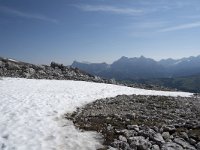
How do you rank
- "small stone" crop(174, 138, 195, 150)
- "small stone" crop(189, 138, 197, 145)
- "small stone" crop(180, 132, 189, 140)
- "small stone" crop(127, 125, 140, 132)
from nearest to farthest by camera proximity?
"small stone" crop(174, 138, 195, 150), "small stone" crop(189, 138, 197, 145), "small stone" crop(180, 132, 189, 140), "small stone" crop(127, 125, 140, 132)

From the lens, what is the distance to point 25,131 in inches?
663

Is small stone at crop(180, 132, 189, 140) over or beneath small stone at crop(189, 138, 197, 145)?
over

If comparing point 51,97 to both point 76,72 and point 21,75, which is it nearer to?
point 21,75

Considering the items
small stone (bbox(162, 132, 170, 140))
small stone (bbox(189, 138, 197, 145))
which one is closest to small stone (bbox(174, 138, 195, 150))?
small stone (bbox(189, 138, 197, 145))

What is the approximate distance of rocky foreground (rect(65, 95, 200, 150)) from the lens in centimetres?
1521

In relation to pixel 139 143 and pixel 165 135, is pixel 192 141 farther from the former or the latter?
pixel 139 143

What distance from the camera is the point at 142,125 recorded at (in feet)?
60.8

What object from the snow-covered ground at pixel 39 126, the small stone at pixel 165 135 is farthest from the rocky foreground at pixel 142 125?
the snow-covered ground at pixel 39 126

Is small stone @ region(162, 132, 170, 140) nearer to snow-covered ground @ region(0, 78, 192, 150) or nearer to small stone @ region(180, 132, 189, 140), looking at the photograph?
small stone @ region(180, 132, 189, 140)

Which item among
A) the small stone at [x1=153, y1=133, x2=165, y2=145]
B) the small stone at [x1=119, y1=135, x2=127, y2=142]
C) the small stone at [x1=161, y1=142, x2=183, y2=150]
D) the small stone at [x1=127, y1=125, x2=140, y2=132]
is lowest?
the small stone at [x1=161, y1=142, x2=183, y2=150]

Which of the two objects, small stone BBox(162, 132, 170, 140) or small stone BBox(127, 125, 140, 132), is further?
small stone BBox(127, 125, 140, 132)

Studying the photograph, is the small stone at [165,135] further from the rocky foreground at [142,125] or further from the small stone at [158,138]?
the small stone at [158,138]

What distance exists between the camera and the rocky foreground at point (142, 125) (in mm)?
15211

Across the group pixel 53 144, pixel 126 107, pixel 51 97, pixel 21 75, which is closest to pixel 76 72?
pixel 21 75
